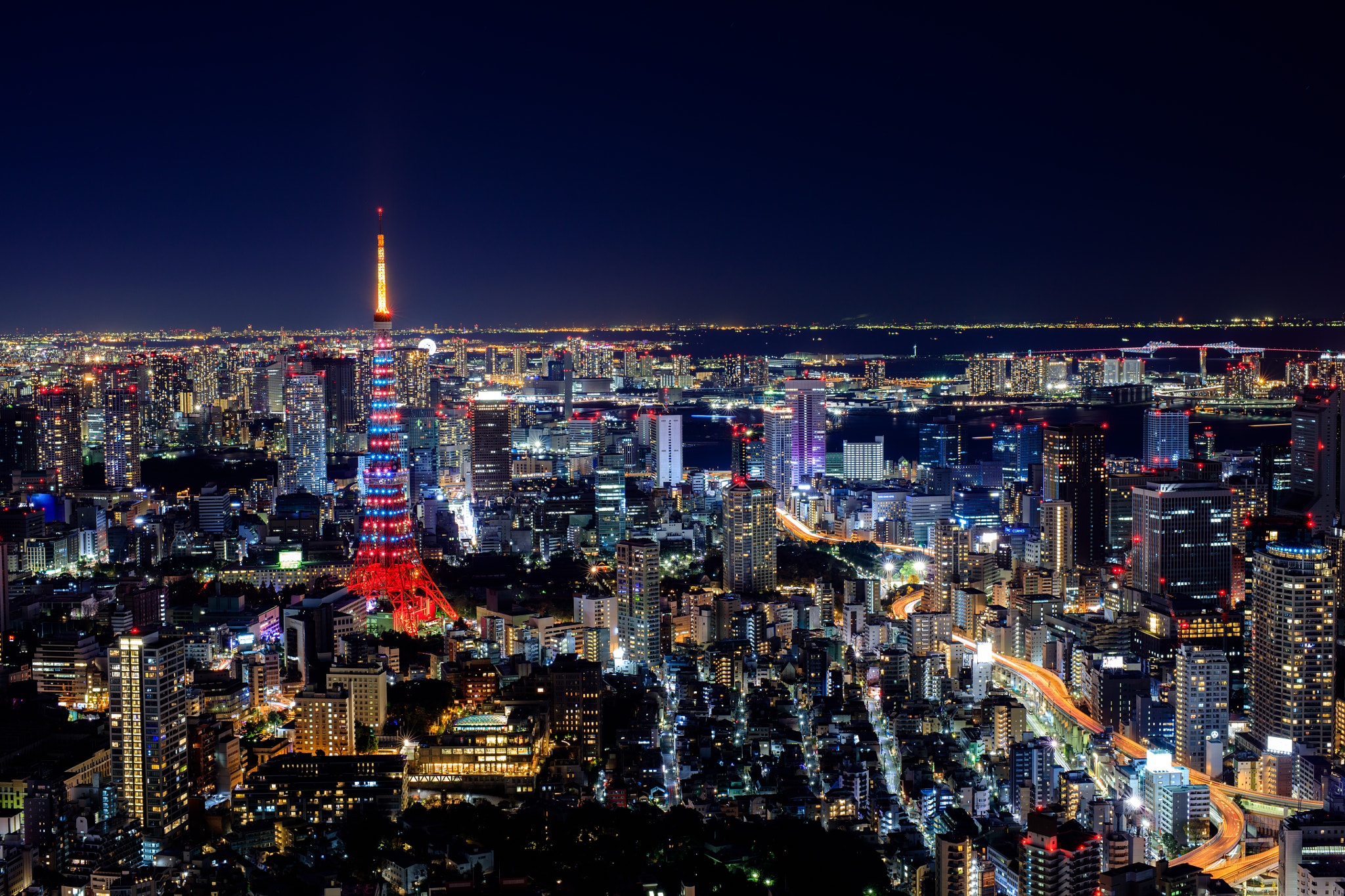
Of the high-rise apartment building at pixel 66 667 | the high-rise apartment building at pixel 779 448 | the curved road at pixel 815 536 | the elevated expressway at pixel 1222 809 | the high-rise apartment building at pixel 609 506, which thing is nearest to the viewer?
the elevated expressway at pixel 1222 809

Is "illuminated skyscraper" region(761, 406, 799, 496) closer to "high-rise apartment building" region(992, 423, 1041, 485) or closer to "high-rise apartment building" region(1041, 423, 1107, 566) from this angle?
"high-rise apartment building" region(992, 423, 1041, 485)

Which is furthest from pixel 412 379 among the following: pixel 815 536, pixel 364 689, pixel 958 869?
pixel 958 869

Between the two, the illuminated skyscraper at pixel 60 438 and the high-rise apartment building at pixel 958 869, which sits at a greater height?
the illuminated skyscraper at pixel 60 438

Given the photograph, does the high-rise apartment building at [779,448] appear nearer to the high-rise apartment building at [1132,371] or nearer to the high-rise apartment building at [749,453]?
the high-rise apartment building at [749,453]

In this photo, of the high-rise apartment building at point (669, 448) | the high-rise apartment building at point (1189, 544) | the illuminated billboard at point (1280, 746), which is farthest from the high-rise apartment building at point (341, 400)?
the illuminated billboard at point (1280, 746)

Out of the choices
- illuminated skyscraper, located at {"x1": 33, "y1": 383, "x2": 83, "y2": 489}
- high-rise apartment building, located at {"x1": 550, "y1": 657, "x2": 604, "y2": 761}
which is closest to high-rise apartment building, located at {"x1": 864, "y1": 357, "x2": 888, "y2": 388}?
illuminated skyscraper, located at {"x1": 33, "y1": 383, "x2": 83, "y2": 489}

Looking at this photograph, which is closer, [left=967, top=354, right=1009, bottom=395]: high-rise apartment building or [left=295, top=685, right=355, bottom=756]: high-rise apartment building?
[left=295, top=685, right=355, bottom=756]: high-rise apartment building

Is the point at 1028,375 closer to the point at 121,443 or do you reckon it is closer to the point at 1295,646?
the point at 121,443
